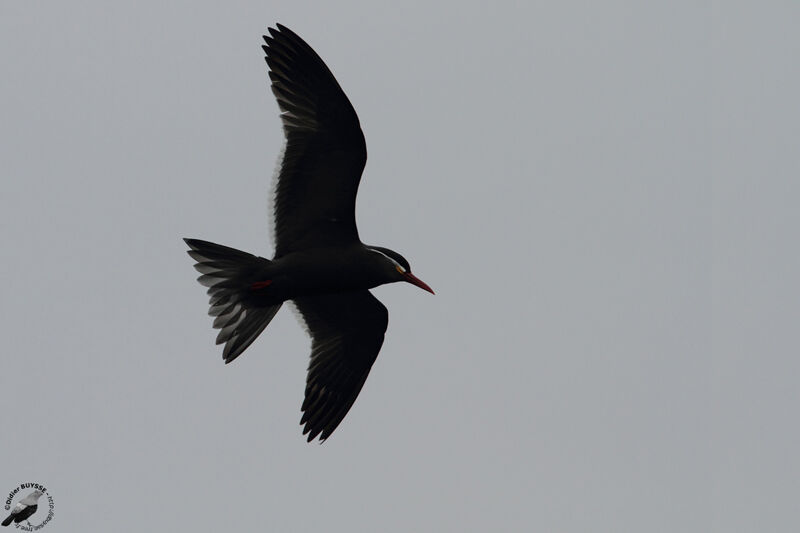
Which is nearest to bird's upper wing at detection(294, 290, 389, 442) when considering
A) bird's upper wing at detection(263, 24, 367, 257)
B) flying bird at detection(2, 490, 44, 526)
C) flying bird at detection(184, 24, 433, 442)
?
flying bird at detection(184, 24, 433, 442)

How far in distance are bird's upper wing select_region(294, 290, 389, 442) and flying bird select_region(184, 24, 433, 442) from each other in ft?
0.20

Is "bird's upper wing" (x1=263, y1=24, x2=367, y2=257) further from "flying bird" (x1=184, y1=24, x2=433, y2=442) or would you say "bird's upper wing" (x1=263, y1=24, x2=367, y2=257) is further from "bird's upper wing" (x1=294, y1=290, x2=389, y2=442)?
"bird's upper wing" (x1=294, y1=290, x2=389, y2=442)

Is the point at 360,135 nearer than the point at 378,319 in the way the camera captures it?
Yes

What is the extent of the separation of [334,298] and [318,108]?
7.10 feet

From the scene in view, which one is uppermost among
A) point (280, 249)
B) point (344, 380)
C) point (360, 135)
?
point (360, 135)

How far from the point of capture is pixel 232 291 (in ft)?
48.4

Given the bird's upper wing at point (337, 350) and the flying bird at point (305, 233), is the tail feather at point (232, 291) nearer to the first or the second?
the flying bird at point (305, 233)

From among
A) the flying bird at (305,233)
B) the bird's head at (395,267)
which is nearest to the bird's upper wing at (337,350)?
the flying bird at (305,233)

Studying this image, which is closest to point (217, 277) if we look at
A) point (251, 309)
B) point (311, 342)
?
point (251, 309)

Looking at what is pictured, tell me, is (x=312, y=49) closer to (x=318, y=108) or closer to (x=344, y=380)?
(x=318, y=108)

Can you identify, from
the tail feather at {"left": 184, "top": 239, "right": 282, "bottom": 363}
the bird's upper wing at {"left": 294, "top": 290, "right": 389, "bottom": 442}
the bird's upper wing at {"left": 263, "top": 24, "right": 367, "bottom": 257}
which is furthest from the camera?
the bird's upper wing at {"left": 294, "top": 290, "right": 389, "bottom": 442}

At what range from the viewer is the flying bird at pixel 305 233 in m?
14.4

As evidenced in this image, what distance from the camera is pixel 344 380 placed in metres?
15.6

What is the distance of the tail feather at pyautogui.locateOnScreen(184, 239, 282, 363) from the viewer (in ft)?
48.0
